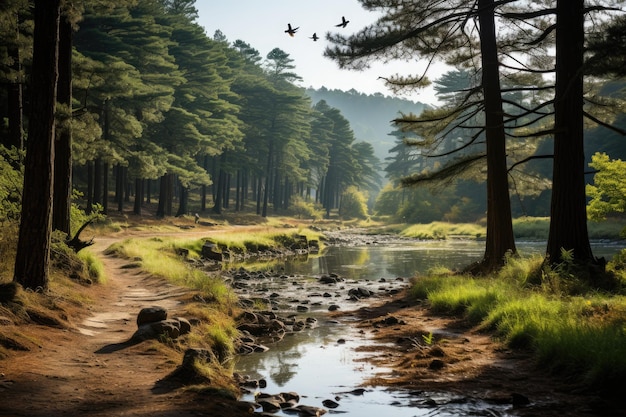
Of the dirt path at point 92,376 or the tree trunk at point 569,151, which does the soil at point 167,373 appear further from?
the tree trunk at point 569,151

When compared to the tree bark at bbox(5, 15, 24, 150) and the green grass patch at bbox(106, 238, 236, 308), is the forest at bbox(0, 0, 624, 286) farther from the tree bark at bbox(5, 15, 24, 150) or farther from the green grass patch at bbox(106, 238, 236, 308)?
the green grass patch at bbox(106, 238, 236, 308)

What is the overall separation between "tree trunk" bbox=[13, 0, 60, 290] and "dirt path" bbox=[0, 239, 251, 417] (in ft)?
4.32

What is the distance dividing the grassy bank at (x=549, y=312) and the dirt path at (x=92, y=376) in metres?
3.93

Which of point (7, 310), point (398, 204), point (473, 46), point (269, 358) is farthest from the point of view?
point (398, 204)

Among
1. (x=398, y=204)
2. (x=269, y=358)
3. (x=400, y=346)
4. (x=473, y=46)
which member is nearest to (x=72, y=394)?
(x=269, y=358)

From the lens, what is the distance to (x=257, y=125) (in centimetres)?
5912

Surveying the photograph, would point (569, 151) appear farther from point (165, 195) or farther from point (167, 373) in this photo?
point (165, 195)

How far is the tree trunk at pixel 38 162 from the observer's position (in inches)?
363

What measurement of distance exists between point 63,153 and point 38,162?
5.16 metres

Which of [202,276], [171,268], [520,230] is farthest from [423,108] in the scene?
[520,230]

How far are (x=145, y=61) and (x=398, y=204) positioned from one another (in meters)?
47.4

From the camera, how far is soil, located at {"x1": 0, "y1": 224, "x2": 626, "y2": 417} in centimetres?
517

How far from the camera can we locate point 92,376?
20.0ft

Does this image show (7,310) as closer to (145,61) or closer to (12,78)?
(12,78)
